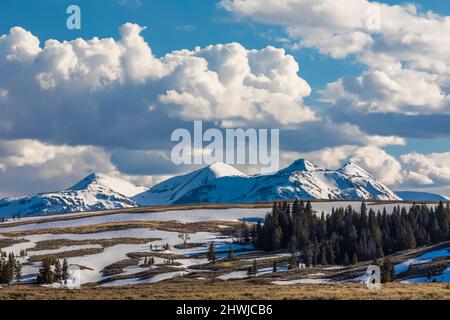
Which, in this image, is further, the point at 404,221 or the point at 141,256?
the point at 404,221

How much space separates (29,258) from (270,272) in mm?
46891

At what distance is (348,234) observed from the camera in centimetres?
12950

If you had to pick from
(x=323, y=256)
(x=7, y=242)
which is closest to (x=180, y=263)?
(x=323, y=256)

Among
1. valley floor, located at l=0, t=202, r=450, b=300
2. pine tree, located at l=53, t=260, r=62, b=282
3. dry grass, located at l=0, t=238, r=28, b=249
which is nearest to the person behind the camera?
valley floor, located at l=0, t=202, r=450, b=300

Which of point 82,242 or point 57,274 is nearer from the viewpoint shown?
point 57,274

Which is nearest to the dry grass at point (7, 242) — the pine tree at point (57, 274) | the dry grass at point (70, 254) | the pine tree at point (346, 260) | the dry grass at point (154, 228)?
the dry grass at point (154, 228)

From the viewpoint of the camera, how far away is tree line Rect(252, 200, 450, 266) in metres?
121

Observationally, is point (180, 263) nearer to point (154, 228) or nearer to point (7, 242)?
point (7, 242)

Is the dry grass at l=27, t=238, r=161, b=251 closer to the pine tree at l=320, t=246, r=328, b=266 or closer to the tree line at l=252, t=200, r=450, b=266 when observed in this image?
the tree line at l=252, t=200, r=450, b=266

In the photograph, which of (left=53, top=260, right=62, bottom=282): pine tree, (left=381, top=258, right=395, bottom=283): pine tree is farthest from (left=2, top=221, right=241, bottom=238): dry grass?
(left=381, top=258, right=395, bottom=283): pine tree
